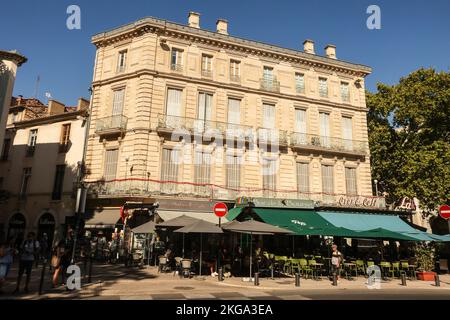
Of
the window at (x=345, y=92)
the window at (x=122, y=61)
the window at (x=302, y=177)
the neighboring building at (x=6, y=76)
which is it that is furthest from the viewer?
the window at (x=345, y=92)

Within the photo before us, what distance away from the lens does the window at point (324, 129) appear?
22.8 m

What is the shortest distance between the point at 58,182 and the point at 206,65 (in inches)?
496

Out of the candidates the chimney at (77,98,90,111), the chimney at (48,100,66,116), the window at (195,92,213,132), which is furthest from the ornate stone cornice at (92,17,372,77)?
the chimney at (48,100,66,116)

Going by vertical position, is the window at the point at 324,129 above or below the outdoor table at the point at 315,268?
above

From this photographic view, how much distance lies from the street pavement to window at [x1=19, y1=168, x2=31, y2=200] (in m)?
10.6

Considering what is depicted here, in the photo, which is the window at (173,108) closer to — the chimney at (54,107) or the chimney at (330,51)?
the chimney at (54,107)

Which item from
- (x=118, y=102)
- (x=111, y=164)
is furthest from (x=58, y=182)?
(x=118, y=102)

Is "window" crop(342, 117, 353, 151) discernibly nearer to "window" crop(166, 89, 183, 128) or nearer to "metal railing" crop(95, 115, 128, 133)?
"window" crop(166, 89, 183, 128)

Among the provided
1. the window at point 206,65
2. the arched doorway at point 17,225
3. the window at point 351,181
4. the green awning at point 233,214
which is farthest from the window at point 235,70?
the arched doorway at point 17,225

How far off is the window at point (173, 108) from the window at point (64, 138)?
8.03 metres

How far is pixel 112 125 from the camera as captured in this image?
19938 millimetres

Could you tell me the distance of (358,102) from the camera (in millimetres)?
25000

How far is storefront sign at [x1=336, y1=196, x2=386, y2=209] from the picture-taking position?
2103cm
